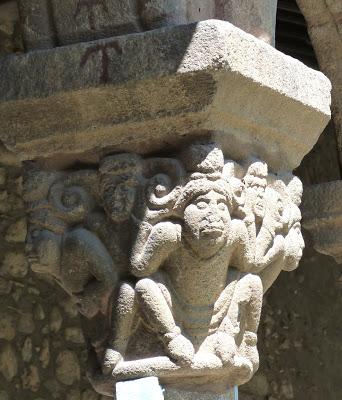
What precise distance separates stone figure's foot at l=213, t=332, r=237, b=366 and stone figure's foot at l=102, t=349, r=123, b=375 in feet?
0.77

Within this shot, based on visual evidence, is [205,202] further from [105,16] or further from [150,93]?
[105,16]

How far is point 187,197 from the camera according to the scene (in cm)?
280

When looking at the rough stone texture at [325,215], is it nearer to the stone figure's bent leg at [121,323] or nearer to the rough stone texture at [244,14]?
the rough stone texture at [244,14]

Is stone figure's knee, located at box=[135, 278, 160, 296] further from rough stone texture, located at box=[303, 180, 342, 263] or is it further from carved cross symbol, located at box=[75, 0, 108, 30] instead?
rough stone texture, located at box=[303, 180, 342, 263]

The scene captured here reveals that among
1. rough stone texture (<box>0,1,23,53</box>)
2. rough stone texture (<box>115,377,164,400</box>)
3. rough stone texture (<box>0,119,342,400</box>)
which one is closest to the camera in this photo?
rough stone texture (<box>115,377,164,400</box>)

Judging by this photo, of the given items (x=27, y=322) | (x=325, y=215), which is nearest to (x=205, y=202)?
(x=325, y=215)

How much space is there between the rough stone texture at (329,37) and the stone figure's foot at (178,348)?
5.96 feet

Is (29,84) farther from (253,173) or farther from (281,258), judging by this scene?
Answer: (281,258)

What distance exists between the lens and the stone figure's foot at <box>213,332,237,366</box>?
→ 282 cm

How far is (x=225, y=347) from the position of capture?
2.83m

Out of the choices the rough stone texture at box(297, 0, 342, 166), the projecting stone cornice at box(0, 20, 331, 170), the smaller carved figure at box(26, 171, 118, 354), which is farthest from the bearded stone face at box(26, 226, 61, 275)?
the rough stone texture at box(297, 0, 342, 166)

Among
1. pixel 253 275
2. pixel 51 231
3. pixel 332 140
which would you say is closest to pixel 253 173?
pixel 253 275

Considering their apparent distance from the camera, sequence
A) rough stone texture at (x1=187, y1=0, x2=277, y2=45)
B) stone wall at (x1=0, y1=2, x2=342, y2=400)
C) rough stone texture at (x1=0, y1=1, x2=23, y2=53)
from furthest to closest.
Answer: rough stone texture at (x1=0, y1=1, x2=23, y2=53), stone wall at (x1=0, y1=2, x2=342, y2=400), rough stone texture at (x1=187, y1=0, x2=277, y2=45)

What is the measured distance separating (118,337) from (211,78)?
65 cm
